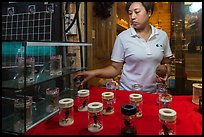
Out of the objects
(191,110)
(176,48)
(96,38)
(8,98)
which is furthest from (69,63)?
(176,48)

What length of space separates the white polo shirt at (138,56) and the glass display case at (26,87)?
475mm

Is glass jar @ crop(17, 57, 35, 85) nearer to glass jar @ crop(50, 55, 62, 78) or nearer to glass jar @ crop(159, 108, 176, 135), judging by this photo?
glass jar @ crop(50, 55, 62, 78)

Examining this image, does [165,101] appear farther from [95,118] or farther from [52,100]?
[52,100]

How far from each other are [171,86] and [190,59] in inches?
20.1

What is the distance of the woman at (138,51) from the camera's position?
1.54m

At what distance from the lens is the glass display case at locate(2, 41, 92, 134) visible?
2.64 ft

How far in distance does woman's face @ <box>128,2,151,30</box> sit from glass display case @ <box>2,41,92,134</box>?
68 centimetres

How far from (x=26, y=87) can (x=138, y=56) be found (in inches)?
38.8

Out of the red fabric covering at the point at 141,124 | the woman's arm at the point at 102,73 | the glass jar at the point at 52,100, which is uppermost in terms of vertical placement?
the woman's arm at the point at 102,73

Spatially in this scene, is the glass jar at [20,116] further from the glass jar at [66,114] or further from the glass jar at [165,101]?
the glass jar at [165,101]

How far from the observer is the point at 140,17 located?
155 centimetres

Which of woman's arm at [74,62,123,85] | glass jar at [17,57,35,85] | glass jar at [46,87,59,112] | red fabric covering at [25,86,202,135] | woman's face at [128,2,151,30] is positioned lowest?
red fabric covering at [25,86,202,135]

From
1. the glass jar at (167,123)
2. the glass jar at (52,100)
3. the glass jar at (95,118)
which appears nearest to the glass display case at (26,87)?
the glass jar at (52,100)

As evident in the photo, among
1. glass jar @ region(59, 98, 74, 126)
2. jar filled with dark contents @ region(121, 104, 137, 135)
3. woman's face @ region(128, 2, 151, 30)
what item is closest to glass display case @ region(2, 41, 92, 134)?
glass jar @ region(59, 98, 74, 126)
